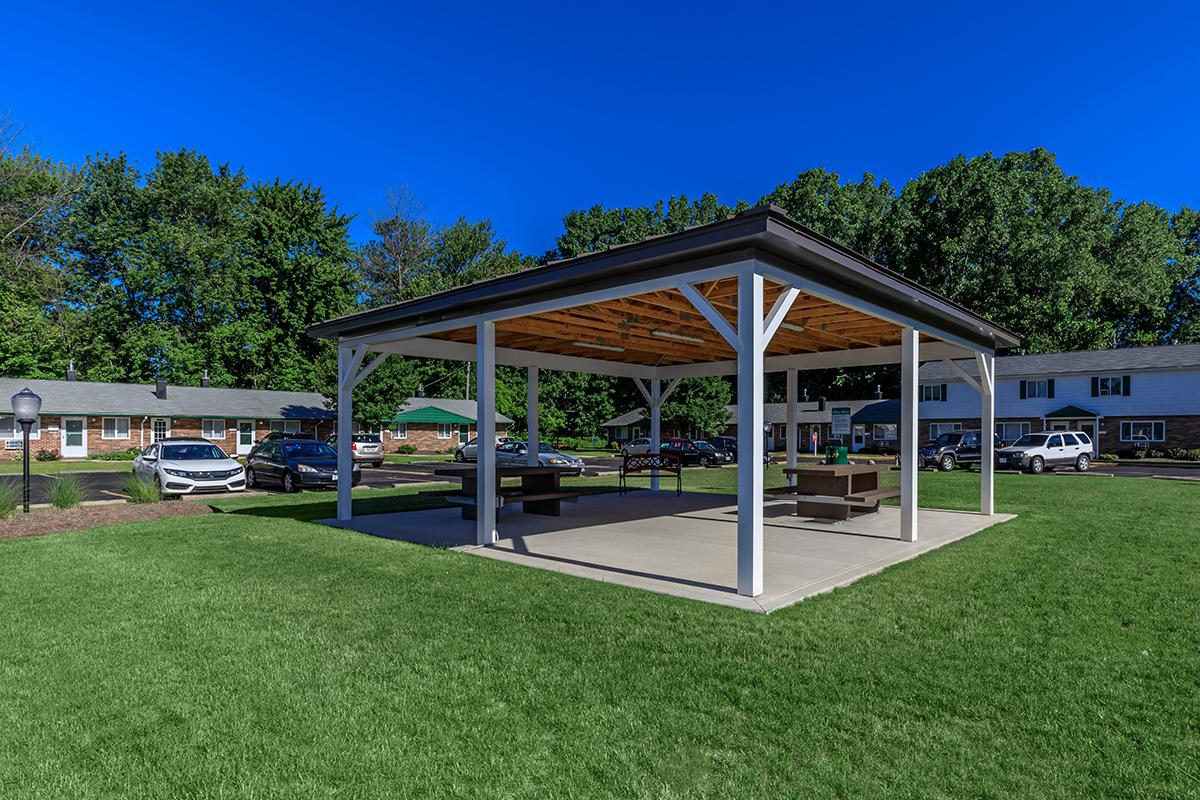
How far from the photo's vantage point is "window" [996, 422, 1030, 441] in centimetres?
3947

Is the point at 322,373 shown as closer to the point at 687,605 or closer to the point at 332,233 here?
the point at 332,233

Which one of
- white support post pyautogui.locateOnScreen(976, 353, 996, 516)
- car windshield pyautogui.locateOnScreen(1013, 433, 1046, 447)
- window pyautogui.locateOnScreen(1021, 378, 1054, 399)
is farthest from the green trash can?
window pyautogui.locateOnScreen(1021, 378, 1054, 399)

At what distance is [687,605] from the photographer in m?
5.74

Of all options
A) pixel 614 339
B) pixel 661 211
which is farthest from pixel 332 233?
pixel 614 339

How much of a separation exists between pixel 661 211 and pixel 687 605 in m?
50.7

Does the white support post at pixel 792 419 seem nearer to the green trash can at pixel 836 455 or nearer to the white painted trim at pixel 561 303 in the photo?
the green trash can at pixel 836 455

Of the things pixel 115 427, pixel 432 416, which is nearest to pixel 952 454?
pixel 432 416

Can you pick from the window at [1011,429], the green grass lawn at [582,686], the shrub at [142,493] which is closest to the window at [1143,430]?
the window at [1011,429]

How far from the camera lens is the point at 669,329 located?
11539 mm

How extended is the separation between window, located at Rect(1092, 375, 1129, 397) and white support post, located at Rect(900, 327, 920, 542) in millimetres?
35597

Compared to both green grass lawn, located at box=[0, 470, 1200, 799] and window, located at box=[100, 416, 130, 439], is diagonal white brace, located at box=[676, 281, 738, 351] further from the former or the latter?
window, located at box=[100, 416, 130, 439]

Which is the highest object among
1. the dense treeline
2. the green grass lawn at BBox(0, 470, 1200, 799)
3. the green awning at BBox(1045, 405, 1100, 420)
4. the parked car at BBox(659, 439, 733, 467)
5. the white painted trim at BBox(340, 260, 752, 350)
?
the dense treeline

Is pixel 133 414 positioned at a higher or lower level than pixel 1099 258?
Answer: lower

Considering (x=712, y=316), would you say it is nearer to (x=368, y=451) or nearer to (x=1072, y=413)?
(x=368, y=451)
